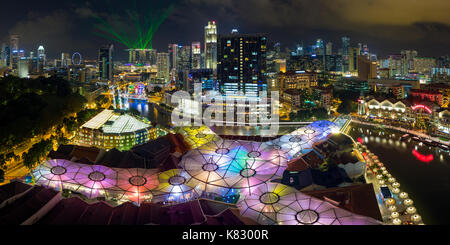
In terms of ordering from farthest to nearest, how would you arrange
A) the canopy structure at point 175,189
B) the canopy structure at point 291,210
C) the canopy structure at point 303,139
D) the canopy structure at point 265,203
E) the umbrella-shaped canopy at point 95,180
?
1. the canopy structure at point 303,139
2. the canopy structure at point 175,189
3. the umbrella-shaped canopy at point 95,180
4. the canopy structure at point 265,203
5. the canopy structure at point 291,210

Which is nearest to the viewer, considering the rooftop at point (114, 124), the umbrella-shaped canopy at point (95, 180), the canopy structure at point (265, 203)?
the canopy structure at point (265, 203)

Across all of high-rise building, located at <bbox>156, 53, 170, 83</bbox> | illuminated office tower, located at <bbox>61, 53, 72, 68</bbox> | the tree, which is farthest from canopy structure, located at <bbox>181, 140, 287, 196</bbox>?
illuminated office tower, located at <bbox>61, 53, 72, 68</bbox>

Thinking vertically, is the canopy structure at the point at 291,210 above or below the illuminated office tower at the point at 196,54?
below

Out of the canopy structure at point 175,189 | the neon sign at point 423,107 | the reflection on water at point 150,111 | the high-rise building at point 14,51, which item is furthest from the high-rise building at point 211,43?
the canopy structure at point 175,189

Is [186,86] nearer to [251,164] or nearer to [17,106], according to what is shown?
[17,106]

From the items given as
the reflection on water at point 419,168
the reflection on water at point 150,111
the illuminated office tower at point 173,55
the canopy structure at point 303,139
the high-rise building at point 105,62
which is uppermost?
the illuminated office tower at point 173,55

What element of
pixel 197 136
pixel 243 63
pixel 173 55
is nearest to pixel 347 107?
pixel 243 63

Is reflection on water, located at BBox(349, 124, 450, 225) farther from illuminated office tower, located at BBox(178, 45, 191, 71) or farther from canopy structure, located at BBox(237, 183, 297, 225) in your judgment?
illuminated office tower, located at BBox(178, 45, 191, 71)

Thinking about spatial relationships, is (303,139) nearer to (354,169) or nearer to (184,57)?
(354,169)

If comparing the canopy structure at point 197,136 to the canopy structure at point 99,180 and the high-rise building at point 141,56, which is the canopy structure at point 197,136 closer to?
the canopy structure at point 99,180
